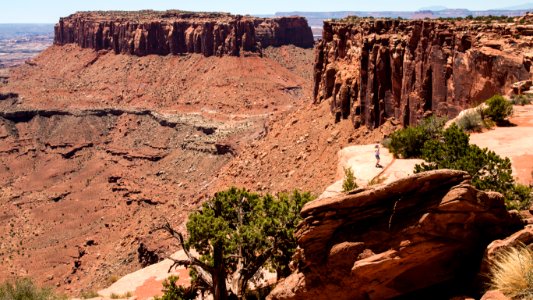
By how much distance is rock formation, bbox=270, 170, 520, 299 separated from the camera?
12.3 meters

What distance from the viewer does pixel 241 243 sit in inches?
749

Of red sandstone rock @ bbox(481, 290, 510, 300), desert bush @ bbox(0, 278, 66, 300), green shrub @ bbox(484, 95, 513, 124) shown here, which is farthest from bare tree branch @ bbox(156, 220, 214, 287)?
green shrub @ bbox(484, 95, 513, 124)

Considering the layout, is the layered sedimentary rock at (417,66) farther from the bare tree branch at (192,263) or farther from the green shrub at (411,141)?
the bare tree branch at (192,263)

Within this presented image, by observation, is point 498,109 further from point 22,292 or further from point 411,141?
point 22,292

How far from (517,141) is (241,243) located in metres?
12.6

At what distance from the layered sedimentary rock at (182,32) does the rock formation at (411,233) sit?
3822 inches

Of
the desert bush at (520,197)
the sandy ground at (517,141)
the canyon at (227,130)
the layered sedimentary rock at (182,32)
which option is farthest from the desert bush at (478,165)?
the layered sedimentary rock at (182,32)

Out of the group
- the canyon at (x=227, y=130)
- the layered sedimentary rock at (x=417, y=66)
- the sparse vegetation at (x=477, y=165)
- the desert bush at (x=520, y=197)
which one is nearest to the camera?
the canyon at (x=227, y=130)

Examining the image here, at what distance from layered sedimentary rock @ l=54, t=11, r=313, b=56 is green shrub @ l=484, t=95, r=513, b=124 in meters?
85.9

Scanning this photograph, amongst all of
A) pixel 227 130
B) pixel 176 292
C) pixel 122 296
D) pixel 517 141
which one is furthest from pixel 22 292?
pixel 227 130

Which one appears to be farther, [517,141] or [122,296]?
[122,296]

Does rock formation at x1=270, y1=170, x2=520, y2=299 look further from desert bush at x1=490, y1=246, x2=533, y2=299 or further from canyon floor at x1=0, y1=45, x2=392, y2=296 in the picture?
canyon floor at x1=0, y1=45, x2=392, y2=296

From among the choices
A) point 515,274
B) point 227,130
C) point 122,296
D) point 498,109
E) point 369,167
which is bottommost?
point 227,130

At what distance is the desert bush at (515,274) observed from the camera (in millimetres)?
10438
